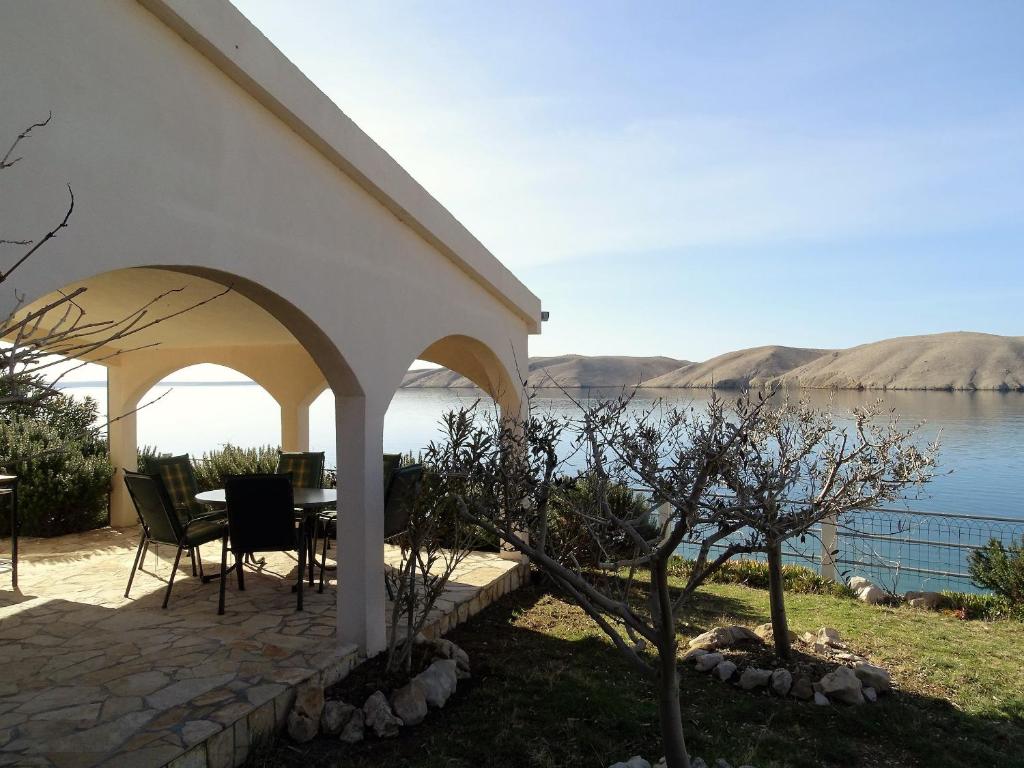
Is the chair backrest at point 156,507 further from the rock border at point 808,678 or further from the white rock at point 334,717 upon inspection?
the rock border at point 808,678

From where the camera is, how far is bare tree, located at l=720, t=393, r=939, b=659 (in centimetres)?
378

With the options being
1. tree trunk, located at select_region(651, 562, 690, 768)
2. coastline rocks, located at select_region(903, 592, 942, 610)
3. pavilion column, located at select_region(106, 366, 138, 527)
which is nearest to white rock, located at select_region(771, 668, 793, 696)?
tree trunk, located at select_region(651, 562, 690, 768)

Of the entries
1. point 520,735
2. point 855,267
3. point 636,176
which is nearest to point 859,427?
point 520,735

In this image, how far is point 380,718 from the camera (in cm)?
439

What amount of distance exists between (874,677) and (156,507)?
6.34 metres

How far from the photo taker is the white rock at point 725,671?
5547 mm

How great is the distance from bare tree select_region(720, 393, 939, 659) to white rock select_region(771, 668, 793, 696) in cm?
49

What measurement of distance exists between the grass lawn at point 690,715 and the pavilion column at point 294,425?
205 inches

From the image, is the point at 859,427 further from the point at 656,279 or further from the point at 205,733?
the point at 656,279

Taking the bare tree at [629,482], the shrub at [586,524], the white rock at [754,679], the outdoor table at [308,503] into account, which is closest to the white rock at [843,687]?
the white rock at [754,679]

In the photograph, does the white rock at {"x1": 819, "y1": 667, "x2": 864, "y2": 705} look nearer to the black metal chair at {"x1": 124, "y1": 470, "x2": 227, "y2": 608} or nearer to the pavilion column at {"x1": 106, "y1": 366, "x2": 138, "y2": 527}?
the black metal chair at {"x1": 124, "y1": 470, "x2": 227, "y2": 608}

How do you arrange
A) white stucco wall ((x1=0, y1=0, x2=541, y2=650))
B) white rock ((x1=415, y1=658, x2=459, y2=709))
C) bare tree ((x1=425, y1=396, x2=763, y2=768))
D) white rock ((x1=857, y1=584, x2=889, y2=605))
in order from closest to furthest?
white stucco wall ((x1=0, y1=0, x2=541, y2=650)) → bare tree ((x1=425, y1=396, x2=763, y2=768)) → white rock ((x1=415, y1=658, x2=459, y2=709)) → white rock ((x1=857, y1=584, x2=889, y2=605))

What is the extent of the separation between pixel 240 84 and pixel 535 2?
373 centimetres

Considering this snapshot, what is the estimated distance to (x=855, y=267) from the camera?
2542cm
